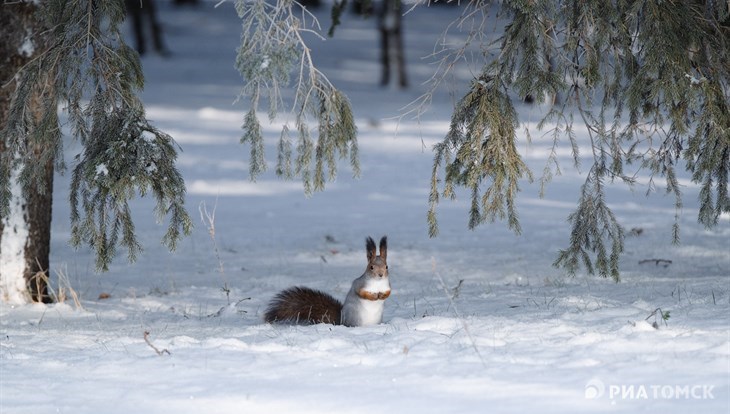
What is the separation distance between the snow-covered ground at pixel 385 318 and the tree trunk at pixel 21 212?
277 millimetres

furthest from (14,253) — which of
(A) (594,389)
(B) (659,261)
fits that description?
(B) (659,261)

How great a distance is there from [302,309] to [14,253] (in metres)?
3.27

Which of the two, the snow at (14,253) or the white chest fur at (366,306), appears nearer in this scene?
the white chest fur at (366,306)

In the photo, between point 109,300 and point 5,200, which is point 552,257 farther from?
point 5,200

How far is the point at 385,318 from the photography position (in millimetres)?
7434

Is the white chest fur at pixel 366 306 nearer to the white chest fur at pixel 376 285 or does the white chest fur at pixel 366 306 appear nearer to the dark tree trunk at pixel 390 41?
the white chest fur at pixel 376 285

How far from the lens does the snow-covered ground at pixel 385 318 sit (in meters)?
4.86

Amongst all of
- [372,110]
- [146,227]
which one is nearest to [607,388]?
[146,227]

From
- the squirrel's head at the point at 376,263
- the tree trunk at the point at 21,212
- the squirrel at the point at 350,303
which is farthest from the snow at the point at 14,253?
the squirrel's head at the point at 376,263

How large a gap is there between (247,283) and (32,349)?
3744 millimetres

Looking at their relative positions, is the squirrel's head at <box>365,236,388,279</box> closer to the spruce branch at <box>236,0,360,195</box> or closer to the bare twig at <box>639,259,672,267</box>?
the spruce branch at <box>236,0,360,195</box>

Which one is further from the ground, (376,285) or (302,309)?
(376,285)

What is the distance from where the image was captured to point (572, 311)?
6.87 m

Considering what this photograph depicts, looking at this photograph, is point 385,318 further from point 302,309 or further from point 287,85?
point 287,85
